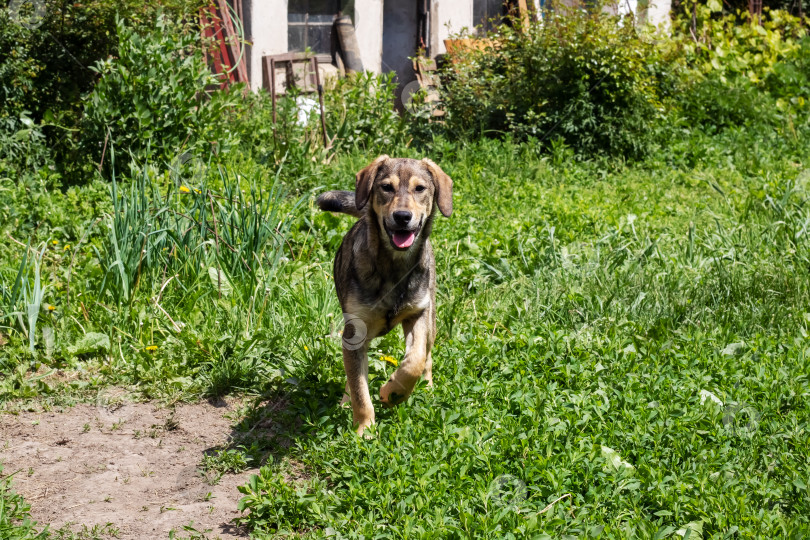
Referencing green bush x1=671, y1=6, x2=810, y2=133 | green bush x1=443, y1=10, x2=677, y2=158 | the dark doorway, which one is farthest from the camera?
the dark doorway

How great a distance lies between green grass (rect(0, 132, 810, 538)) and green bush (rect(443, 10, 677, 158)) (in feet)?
8.05

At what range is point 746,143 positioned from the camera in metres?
10.2

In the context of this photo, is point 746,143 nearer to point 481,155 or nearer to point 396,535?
point 481,155

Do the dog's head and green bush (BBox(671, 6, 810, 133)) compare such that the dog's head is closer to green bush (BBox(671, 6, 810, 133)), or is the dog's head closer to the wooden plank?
the wooden plank

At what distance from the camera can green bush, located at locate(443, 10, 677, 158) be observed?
31.2 ft

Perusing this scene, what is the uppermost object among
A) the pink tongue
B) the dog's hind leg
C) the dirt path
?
the pink tongue

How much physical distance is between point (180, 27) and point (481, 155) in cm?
338

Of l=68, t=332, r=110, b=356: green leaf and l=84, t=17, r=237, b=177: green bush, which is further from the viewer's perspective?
l=84, t=17, r=237, b=177: green bush

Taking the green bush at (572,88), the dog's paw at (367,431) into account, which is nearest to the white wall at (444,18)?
the green bush at (572,88)

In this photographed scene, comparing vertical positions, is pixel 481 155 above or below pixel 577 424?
above

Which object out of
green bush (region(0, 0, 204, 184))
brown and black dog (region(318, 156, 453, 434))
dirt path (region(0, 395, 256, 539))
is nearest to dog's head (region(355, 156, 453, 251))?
brown and black dog (region(318, 156, 453, 434))

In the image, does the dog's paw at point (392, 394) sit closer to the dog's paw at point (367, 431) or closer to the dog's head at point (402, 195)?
the dog's paw at point (367, 431)

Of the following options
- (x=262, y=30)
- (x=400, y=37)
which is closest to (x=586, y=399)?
(x=262, y=30)

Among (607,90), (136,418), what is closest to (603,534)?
(136,418)
